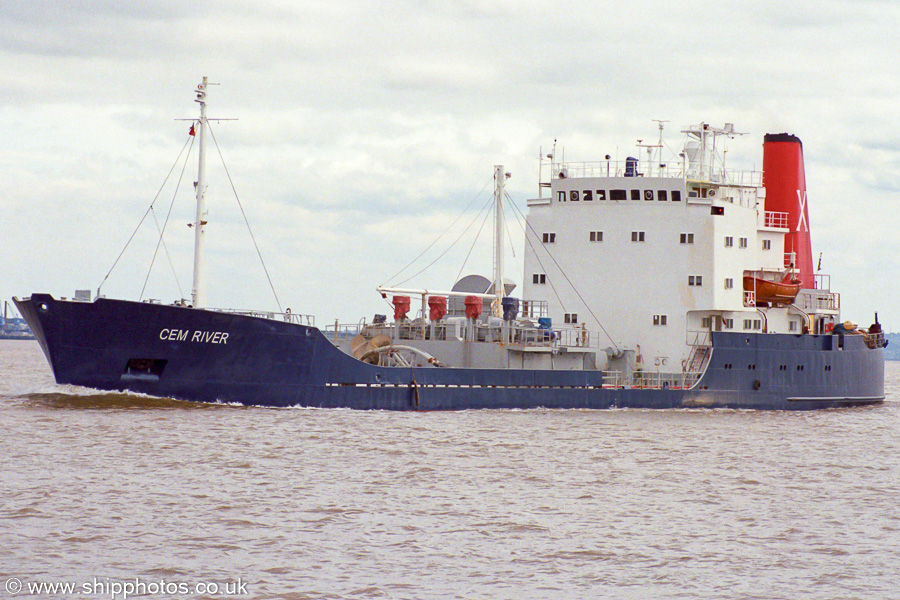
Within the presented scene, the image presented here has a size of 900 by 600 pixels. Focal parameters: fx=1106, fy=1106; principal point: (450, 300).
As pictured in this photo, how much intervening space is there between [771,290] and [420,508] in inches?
880

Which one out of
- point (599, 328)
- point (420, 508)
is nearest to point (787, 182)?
point (599, 328)

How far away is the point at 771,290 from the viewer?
1422 inches

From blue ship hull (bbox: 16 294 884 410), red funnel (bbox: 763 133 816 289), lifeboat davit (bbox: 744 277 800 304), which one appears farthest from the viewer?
red funnel (bbox: 763 133 816 289)

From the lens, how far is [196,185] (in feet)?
89.8

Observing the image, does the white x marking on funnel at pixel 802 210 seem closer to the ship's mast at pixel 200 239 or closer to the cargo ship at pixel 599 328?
the cargo ship at pixel 599 328

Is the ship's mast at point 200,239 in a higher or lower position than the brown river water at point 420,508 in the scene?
higher

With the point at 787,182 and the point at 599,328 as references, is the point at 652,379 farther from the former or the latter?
the point at 787,182

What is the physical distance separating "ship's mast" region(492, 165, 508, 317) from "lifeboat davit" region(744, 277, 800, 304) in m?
8.25

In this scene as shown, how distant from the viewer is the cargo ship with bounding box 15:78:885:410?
27.5 metres

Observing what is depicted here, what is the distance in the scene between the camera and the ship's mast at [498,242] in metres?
33.6

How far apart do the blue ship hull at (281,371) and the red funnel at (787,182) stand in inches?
225

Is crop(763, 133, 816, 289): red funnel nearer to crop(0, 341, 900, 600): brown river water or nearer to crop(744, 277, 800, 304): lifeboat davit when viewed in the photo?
crop(744, 277, 800, 304): lifeboat davit

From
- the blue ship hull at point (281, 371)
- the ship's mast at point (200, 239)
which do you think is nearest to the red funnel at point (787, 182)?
the blue ship hull at point (281, 371)

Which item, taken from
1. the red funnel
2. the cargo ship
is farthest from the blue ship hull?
the red funnel
